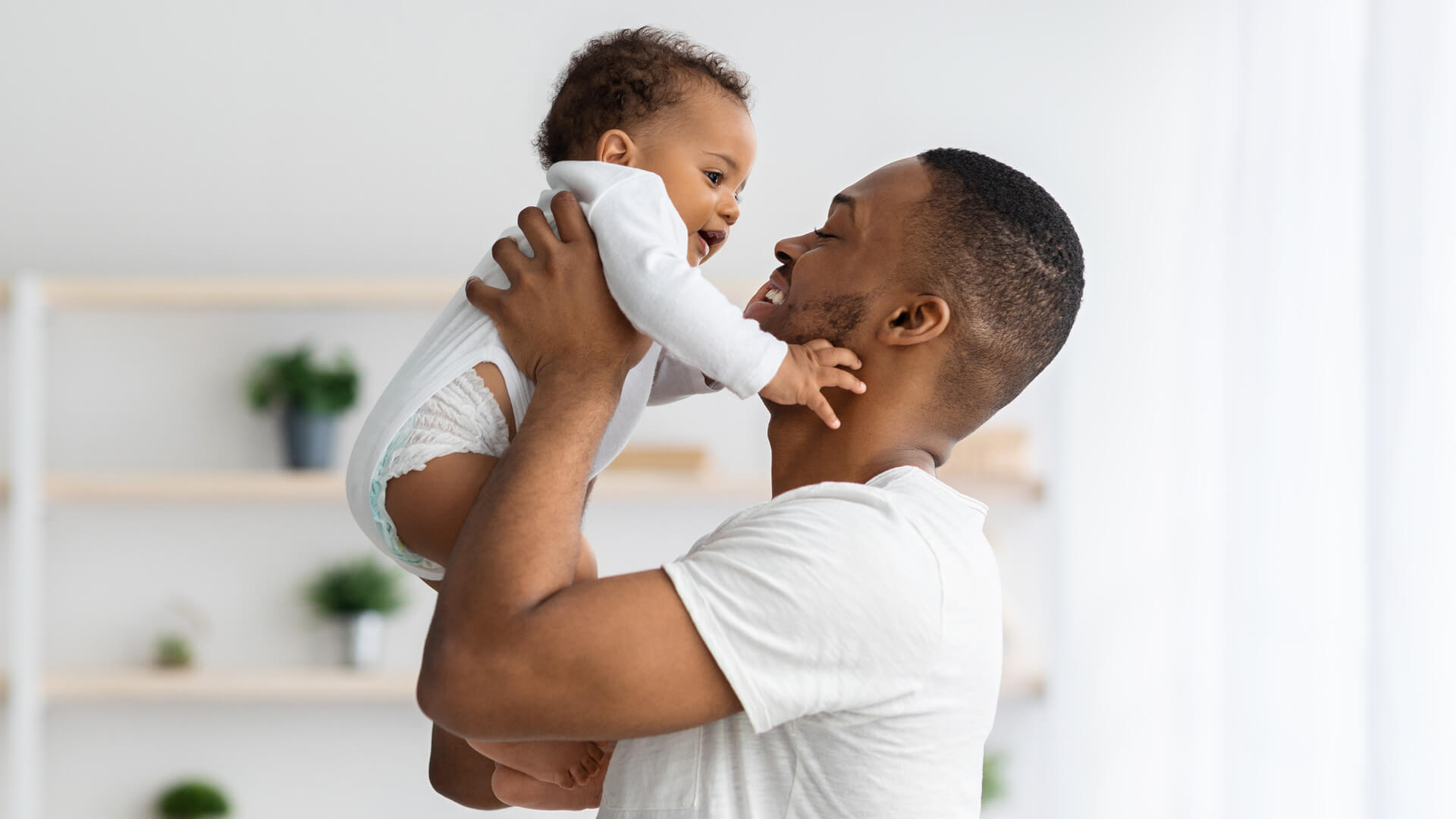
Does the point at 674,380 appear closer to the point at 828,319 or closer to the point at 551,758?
the point at 828,319

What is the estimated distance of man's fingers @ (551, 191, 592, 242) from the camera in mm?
1079

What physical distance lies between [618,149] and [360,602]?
2.22m

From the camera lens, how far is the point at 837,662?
0.91 meters

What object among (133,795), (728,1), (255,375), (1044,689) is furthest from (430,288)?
(1044,689)

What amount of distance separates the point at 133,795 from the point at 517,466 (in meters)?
3.02

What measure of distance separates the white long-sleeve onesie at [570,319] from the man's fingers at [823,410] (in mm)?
50

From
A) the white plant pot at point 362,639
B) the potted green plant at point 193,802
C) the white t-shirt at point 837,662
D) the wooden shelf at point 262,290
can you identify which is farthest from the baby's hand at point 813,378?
the potted green plant at point 193,802

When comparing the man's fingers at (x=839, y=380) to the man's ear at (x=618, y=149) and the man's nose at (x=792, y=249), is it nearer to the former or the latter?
the man's nose at (x=792, y=249)

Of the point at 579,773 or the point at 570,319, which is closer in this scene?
the point at 570,319

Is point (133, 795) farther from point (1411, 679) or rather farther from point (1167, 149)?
point (1167, 149)

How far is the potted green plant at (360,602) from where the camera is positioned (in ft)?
10.6

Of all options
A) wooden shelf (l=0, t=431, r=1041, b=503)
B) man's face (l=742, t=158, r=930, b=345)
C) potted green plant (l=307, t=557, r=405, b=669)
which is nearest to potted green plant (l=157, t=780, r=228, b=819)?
potted green plant (l=307, t=557, r=405, b=669)

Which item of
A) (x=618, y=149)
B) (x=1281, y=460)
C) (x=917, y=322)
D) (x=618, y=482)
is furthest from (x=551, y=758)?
(x=618, y=482)

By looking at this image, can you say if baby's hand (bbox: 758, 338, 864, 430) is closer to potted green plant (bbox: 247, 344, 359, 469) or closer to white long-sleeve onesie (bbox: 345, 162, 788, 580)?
white long-sleeve onesie (bbox: 345, 162, 788, 580)
